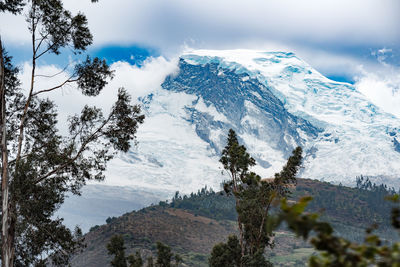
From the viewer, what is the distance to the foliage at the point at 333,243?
2.65 m

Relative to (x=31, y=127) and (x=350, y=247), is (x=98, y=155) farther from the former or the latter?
(x=350, y=247)

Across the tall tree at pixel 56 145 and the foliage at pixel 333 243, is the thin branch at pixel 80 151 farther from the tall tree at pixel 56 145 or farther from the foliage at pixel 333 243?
the foliage at pixel 333 243

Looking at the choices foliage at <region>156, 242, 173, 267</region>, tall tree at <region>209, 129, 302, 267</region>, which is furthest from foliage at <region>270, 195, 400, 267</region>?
foliage at <region>156, 242, 173, 267</region>

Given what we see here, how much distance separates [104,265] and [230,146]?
14919 centimetres

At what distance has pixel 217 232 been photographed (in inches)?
7564

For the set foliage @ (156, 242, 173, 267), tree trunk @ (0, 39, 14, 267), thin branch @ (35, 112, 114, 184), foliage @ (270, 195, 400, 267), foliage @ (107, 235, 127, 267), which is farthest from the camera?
foliage @ (156, 242, 173, 267)

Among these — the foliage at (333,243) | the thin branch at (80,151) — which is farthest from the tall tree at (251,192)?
the foliage at (333,243)

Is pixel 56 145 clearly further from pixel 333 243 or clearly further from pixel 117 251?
pixel 117 251

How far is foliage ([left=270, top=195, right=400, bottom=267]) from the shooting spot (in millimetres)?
2650

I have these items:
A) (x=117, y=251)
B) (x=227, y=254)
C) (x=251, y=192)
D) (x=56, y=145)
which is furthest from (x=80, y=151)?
(x=117, y=251)

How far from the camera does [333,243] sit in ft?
9.80

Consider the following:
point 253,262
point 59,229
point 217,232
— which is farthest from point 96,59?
point 217,232

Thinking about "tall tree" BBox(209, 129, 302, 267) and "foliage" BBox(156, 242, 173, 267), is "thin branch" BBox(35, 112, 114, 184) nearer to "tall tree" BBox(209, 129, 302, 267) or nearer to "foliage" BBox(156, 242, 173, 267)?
"tall tree" BBox(209, 129, 302, 267)

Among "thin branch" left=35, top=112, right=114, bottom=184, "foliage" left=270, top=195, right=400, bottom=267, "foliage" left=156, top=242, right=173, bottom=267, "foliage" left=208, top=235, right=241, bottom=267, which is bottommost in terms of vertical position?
"foliage" left=156, top=242, right=173, bottom=267
